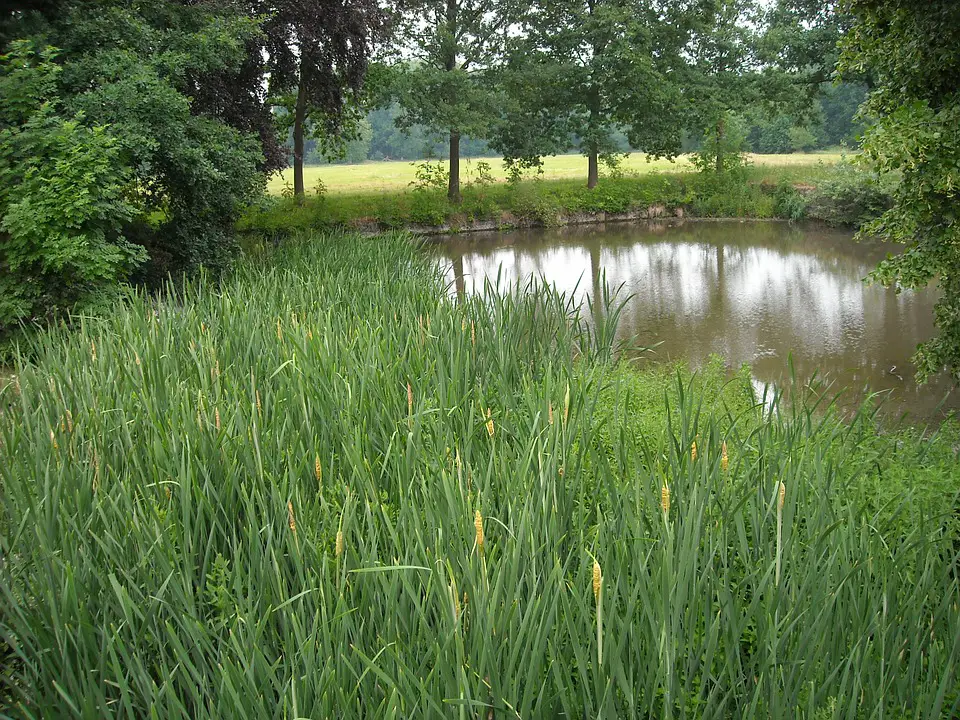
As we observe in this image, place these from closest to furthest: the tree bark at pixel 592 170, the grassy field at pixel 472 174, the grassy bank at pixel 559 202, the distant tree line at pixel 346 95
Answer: the distant tree line at pixel 346 95
the grassy bank at pixel 559 202
the tree bark at pixel 592 170
the grassy field at pixel 472 174

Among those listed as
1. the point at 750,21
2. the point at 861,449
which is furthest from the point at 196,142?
the point at 750,21

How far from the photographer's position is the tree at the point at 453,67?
17.7m

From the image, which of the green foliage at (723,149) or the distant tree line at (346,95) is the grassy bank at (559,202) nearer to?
the green foliage at (723,149)

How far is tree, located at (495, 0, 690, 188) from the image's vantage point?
20.0 meters

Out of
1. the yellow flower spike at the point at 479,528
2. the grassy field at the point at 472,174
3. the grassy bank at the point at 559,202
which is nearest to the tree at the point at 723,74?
the grassy bank at the point at 559,202

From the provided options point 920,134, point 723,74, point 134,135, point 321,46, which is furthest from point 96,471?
point 723,74

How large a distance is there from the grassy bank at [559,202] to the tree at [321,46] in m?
1.96

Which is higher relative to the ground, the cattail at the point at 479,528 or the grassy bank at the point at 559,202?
the grassy bank at the point at 559,202

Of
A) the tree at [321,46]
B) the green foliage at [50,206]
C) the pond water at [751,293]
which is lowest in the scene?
the pond water at [751,293]

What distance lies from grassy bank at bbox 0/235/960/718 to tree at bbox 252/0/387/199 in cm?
1059

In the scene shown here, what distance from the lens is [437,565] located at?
1.81 meters

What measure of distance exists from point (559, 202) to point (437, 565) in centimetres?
1867

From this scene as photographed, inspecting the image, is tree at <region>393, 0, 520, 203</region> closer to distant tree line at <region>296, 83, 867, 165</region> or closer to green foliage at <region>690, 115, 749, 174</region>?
distant tree line at <region>296, 83, 867, 165</region>

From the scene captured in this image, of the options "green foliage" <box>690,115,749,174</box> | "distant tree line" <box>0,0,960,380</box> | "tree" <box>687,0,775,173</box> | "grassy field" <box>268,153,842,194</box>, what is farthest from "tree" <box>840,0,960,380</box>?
"green foliage" <box>690,115,749,174</box>
